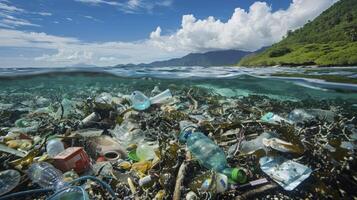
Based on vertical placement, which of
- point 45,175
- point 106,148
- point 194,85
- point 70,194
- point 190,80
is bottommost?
point 194,85

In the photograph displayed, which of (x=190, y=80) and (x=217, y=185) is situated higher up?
(x=217, y=185)

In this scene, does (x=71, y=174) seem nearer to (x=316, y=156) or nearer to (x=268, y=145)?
(x=268, y=145)

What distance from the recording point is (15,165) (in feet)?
11.0

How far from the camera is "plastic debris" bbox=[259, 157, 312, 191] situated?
287 cm

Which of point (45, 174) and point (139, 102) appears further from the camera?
point (139, 102)

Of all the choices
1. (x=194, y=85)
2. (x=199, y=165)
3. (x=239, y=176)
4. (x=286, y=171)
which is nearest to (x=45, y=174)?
(x=199, y=165)

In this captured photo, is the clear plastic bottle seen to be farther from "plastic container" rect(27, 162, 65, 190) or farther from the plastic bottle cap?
the plastic bottle cap

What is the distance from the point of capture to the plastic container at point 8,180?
2.93 meters

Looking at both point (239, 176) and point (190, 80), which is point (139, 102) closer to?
point (239, 176)

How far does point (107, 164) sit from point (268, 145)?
206 cm

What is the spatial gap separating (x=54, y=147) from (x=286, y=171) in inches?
123

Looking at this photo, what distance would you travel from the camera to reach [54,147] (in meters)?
4.01

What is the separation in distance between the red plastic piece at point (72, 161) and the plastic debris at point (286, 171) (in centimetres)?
220

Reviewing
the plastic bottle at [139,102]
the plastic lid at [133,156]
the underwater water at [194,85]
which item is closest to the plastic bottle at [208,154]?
the plastic lid at [133,156]
